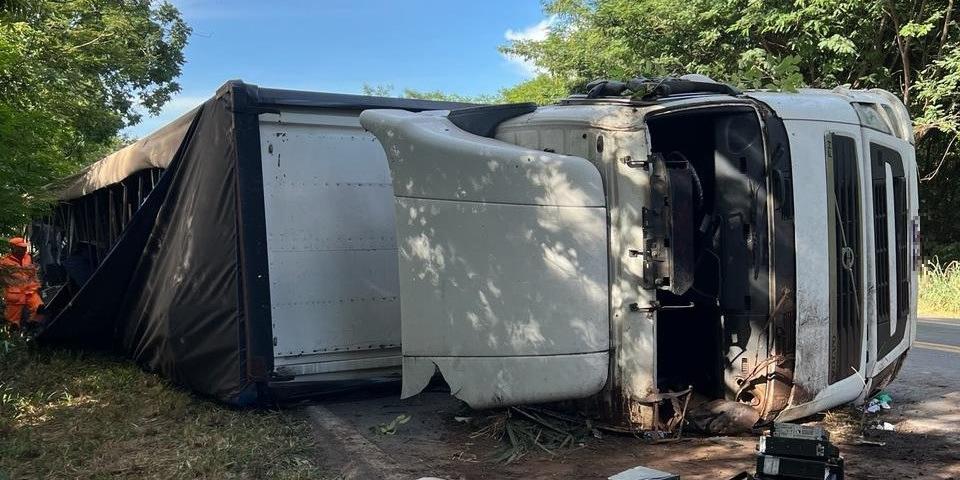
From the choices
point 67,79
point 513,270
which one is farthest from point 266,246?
point 67,79

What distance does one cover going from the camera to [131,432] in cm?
484

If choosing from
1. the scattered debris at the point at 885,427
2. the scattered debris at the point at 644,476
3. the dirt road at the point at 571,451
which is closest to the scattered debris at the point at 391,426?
the dirt road at the point at 571,451

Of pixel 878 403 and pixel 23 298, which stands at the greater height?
pixel 23 298

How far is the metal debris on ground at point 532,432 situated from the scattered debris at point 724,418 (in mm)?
631

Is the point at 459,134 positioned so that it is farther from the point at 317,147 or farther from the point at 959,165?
the point at 959,165

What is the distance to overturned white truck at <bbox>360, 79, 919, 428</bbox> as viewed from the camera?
432cm

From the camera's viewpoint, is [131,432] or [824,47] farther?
[824,47]

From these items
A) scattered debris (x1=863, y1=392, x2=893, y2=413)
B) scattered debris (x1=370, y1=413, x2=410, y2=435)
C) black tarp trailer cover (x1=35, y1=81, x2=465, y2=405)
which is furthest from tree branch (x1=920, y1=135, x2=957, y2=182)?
scattered debris (x1=370, y1=413, x2=410, y2=435)

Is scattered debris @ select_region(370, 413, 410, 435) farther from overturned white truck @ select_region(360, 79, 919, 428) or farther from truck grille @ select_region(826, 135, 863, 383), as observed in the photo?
truck grille @ select_region(826, 135, 863, 383)

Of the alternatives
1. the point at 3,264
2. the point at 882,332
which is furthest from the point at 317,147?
the point at 882,332

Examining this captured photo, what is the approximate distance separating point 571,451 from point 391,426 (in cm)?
126

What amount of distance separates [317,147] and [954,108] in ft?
47.5

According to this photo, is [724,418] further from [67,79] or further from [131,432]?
[67,79]

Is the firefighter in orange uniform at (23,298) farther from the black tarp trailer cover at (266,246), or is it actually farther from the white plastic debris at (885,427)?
the white plastic debris at (885,427)
